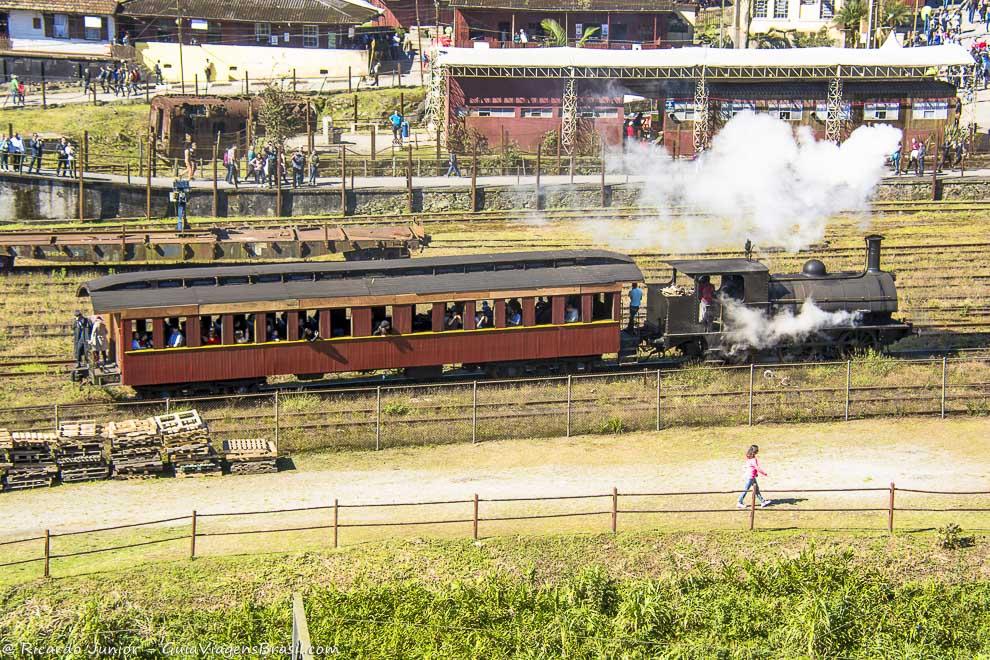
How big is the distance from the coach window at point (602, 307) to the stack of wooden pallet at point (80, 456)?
12197 millimetres

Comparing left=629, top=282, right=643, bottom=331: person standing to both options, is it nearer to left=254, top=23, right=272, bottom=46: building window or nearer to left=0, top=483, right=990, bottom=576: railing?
left=0, top=483, right=990, bottom=576: railing

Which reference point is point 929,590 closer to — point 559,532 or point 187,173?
point 559,532

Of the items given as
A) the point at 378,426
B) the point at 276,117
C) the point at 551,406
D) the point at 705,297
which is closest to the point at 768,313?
the point at 705,297

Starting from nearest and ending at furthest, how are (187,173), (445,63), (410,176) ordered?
(410,176) → (187,173) → (445,63)

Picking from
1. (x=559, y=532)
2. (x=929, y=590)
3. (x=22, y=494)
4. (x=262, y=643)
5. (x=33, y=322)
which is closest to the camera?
(x=262, y=643)

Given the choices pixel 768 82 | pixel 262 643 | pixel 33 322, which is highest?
pixel 768 82

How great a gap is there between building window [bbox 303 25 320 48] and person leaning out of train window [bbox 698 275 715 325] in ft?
139

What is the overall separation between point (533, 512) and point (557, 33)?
146ft

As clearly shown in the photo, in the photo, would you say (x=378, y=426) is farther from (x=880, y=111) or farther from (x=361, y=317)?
(x=880, y=111)

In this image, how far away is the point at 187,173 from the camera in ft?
170

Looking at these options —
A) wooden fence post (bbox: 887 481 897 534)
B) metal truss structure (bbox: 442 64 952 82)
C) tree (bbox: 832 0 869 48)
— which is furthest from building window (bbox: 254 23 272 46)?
wooden fence post (bbox: 887 481 897 534)

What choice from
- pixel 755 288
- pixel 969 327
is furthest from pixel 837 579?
pixel 969 327

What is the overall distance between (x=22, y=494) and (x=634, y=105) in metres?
38.5

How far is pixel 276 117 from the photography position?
54.6 m
